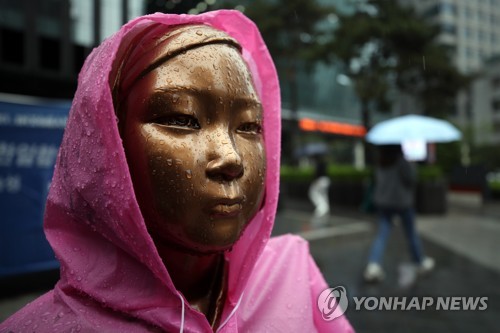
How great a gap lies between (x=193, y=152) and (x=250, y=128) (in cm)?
20

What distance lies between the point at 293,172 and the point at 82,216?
50.3ft

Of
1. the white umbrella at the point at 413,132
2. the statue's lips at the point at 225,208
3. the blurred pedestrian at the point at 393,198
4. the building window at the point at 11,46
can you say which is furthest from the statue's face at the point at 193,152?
the building window at the point at 11,46

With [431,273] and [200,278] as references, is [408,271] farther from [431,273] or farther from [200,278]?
[200,278]

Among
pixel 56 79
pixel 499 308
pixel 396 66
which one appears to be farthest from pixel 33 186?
pixel 396 66

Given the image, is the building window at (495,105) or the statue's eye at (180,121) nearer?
the statue's eye at (180,121)

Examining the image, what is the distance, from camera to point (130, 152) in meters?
0.87

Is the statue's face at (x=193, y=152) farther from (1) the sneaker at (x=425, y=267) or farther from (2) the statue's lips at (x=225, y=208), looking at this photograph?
(1) the sneaker at (x=425, y=267)

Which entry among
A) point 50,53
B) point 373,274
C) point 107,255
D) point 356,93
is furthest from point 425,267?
point 356,93

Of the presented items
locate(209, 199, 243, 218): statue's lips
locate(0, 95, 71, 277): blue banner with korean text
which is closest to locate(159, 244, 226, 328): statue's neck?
locate(209, 199, 243, 218): statue's lips

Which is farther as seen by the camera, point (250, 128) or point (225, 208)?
point (250, 128)

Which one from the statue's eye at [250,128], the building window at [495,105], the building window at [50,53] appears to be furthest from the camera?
the building window at [495,105]

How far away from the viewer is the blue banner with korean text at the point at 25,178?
13.4 ft

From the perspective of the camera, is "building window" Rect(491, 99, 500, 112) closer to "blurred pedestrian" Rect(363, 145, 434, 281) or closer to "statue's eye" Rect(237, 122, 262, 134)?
"blurred pedestrian" Rect(363, 145, 434, 281)

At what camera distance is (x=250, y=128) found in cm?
97
